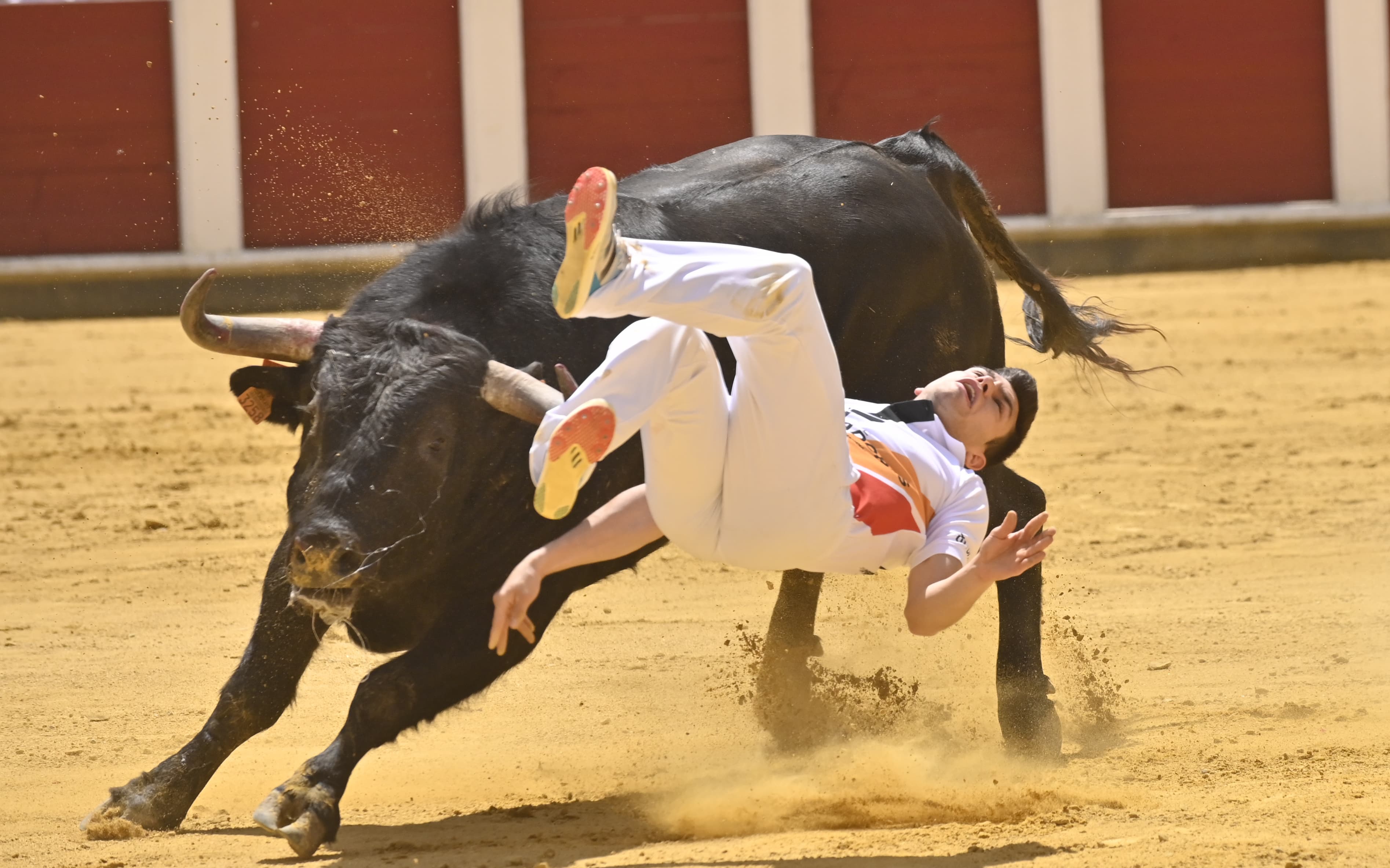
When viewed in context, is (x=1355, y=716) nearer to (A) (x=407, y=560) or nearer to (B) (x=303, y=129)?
(A) (x=407, y=560)

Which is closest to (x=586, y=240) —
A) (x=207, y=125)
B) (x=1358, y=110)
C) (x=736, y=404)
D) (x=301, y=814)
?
(x=736, y=404)

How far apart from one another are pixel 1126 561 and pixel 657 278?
378 cm

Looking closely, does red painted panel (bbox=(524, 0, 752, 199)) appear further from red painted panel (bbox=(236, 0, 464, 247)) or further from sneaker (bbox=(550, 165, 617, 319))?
sneaker (bbox=(550, 165, 617, 319))

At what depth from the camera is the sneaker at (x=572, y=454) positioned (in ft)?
10.3

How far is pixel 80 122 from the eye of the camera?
13.3 meters

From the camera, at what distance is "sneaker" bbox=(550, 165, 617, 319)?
10.4ft

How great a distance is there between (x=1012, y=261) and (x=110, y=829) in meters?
3.15

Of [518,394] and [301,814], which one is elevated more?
[518,394]

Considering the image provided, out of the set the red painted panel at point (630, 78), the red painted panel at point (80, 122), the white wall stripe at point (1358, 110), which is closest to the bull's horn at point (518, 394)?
the red painted panel at point (630, 78)

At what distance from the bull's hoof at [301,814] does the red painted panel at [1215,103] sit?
11.5 m

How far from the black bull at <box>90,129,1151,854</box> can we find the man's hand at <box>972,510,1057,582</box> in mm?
1199

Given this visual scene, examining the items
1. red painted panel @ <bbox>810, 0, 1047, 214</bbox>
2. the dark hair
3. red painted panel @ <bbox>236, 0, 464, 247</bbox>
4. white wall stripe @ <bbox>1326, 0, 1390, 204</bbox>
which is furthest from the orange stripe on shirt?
white wall stripe @ <bbox>1326, 0, 1390, 204</bbox>

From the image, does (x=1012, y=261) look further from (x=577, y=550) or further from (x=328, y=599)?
(x=328, y=599)

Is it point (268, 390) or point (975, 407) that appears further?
point (268, 390)
